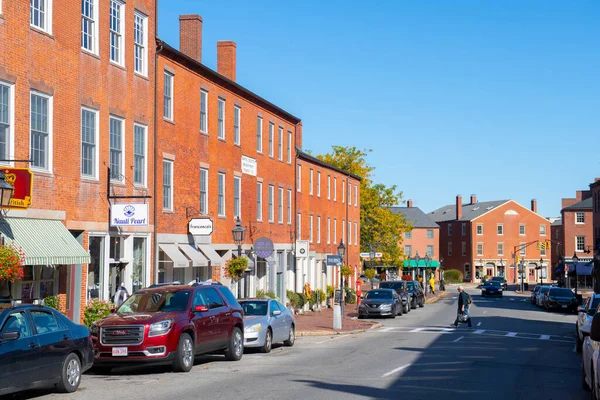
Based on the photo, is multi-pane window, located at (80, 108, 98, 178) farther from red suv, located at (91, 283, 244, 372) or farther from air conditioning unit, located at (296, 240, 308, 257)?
air conditioning unit, located at (296, 240, 308, 257)

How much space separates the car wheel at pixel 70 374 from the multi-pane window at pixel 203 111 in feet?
59.6

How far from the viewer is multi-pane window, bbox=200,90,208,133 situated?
31.3 metres

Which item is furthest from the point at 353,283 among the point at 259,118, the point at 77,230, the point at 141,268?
the point at 77,230

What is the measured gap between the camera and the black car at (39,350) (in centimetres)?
1195

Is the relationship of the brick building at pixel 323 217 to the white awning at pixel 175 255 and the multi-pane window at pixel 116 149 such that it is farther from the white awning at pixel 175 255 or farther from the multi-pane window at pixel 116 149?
the multi-pane window at pixel 116 149

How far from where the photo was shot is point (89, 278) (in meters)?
23.0

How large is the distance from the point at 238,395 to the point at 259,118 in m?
26.5

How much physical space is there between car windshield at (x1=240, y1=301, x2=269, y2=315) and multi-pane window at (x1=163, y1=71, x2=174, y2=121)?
8.32m

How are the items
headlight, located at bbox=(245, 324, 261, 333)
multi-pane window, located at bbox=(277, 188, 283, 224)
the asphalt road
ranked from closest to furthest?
the asphalt road, headlight, located at bbox=(245, 324, 261, 333), multi-pane window, located at bbox=(277, 188, 283, 224)

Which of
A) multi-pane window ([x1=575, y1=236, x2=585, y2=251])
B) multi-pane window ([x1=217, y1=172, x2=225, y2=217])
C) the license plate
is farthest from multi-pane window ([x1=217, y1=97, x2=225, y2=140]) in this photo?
multi-pane window ([x1=575, y1=236, x2=585, y2=251])

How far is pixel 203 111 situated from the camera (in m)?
31.5

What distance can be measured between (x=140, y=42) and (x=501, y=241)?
94.5 metres

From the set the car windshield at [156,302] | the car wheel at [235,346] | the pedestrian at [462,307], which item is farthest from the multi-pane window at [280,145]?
the car windshield at [156,302]

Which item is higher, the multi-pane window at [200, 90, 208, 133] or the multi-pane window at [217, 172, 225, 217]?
the multi-pane window at [200, 90, 208, 133]
